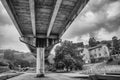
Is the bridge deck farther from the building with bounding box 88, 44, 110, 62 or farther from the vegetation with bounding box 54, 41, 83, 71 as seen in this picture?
the building with bounding box 88, 44, 110, 62

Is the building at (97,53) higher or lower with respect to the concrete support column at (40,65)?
higher

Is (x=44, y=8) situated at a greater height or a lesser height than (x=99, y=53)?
greater

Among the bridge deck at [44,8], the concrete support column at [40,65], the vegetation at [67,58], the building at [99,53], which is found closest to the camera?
the bridge deck at [44,8]

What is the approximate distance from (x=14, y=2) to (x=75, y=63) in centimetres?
3527

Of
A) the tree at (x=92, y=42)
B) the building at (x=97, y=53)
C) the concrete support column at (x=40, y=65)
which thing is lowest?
the concrete support column at (x=40, y=65)

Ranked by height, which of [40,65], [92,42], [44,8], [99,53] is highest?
[92,42]

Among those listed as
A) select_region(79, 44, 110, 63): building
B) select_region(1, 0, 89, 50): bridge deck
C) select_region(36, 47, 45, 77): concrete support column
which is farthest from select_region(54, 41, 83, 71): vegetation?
select_region(1, 0, 89, 50): bridge deck

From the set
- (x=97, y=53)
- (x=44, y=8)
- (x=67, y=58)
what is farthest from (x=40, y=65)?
(x=97, y=53)

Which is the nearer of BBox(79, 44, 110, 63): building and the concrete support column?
the concrete support column

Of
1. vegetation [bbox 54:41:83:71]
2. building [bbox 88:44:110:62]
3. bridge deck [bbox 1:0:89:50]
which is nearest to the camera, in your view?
bridge deck [bbox 1:0:89:50]

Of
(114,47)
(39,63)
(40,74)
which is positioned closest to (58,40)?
(39,63)

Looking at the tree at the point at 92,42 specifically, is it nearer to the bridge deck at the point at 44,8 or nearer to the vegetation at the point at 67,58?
the vegetation at the point at 67,58

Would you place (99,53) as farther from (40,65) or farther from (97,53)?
(40,65)

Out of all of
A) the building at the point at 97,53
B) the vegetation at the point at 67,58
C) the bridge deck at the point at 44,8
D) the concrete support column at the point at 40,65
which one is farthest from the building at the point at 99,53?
the bridge deck at the point at 44,8
